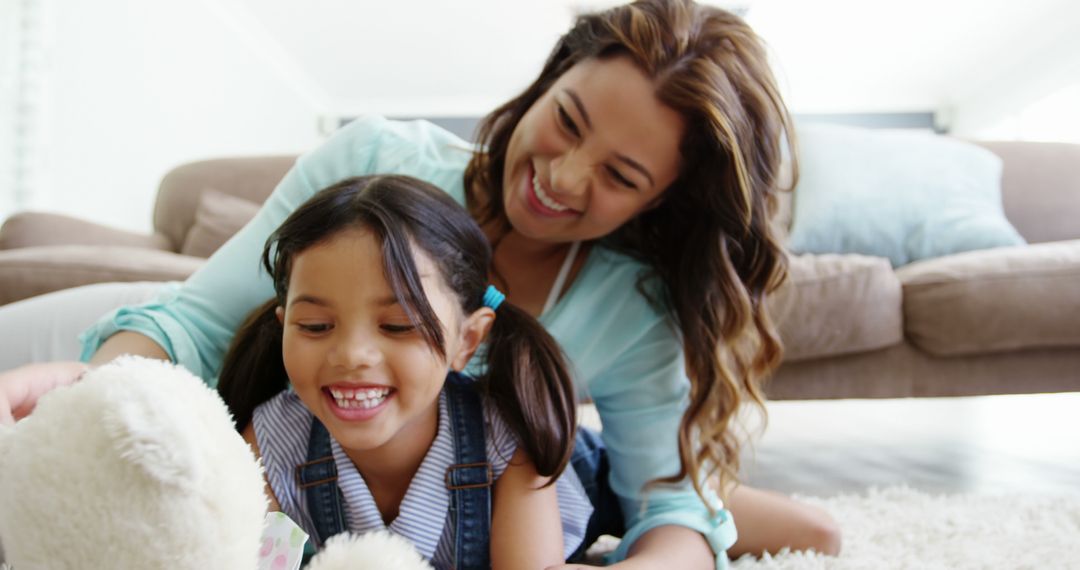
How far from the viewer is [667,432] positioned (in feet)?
3.22

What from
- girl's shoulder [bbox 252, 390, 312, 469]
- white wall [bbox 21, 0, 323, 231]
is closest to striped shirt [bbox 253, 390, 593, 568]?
girl's shoulder [bbox 252, 390, 312, 469]

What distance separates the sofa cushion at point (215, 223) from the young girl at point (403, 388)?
119 cm

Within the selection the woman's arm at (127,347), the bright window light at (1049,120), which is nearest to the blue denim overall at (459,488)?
the woman's arm at (127,347)

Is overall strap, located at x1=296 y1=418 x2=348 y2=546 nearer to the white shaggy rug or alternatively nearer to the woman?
the woman

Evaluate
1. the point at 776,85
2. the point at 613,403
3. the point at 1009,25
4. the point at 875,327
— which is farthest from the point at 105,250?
the point at 1009,25

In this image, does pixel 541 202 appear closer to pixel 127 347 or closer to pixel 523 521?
pixel 523 521

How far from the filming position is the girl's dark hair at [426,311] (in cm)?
67

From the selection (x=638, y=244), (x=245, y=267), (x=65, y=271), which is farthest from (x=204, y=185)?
(x=638, y=244)

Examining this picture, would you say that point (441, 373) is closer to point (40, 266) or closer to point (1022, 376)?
point (40, 266)

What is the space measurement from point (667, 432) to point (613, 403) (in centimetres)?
8

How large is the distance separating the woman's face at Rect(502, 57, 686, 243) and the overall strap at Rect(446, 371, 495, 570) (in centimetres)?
28

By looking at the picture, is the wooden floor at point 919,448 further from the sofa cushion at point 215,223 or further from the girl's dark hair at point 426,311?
the sofa cushion at point 215,223

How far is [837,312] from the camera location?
1.52 metres

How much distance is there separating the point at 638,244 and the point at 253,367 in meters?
0.53
